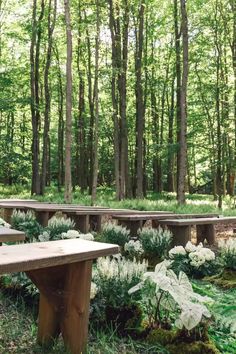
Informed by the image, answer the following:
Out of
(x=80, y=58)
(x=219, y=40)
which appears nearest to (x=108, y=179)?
(x=80, y=58)

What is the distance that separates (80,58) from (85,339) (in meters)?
22.4

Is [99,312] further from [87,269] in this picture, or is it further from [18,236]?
[18,236]

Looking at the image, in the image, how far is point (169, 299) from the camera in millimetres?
3211

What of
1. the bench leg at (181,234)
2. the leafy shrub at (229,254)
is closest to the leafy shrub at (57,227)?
the bench leg at (181,234)

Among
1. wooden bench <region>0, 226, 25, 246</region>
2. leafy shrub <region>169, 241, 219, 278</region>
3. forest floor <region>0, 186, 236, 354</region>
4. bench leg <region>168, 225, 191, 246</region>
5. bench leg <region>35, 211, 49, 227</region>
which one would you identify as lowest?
forest floor <region>0, 186, 236, 354</region>

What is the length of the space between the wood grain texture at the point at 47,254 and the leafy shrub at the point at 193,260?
258 cm

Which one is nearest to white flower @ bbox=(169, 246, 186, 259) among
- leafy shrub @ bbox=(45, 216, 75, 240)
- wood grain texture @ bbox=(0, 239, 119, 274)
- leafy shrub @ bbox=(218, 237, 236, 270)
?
leafy shrub @ bbox=(218, 237, 236, 270)

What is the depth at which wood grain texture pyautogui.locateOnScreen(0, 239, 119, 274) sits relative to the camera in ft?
7.43

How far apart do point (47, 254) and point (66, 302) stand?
571 mm

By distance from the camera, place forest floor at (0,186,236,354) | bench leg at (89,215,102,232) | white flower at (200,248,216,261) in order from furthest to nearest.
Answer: bench leg at (89,215,102,232) < white flower at (200,248,216,261) < forest floor at (0,186,236,354)

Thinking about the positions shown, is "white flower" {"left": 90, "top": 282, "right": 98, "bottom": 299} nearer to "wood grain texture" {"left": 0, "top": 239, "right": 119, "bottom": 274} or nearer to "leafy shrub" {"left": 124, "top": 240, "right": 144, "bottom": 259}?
"wood grain texture" {"left": 0, "top": 239, "right": 119, "bottom": 274}

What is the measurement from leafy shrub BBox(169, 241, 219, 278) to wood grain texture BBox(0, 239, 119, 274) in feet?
8.48

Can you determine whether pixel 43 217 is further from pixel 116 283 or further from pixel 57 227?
pixel 116 283

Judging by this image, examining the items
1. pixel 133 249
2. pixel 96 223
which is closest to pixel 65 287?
pixel 133 249
